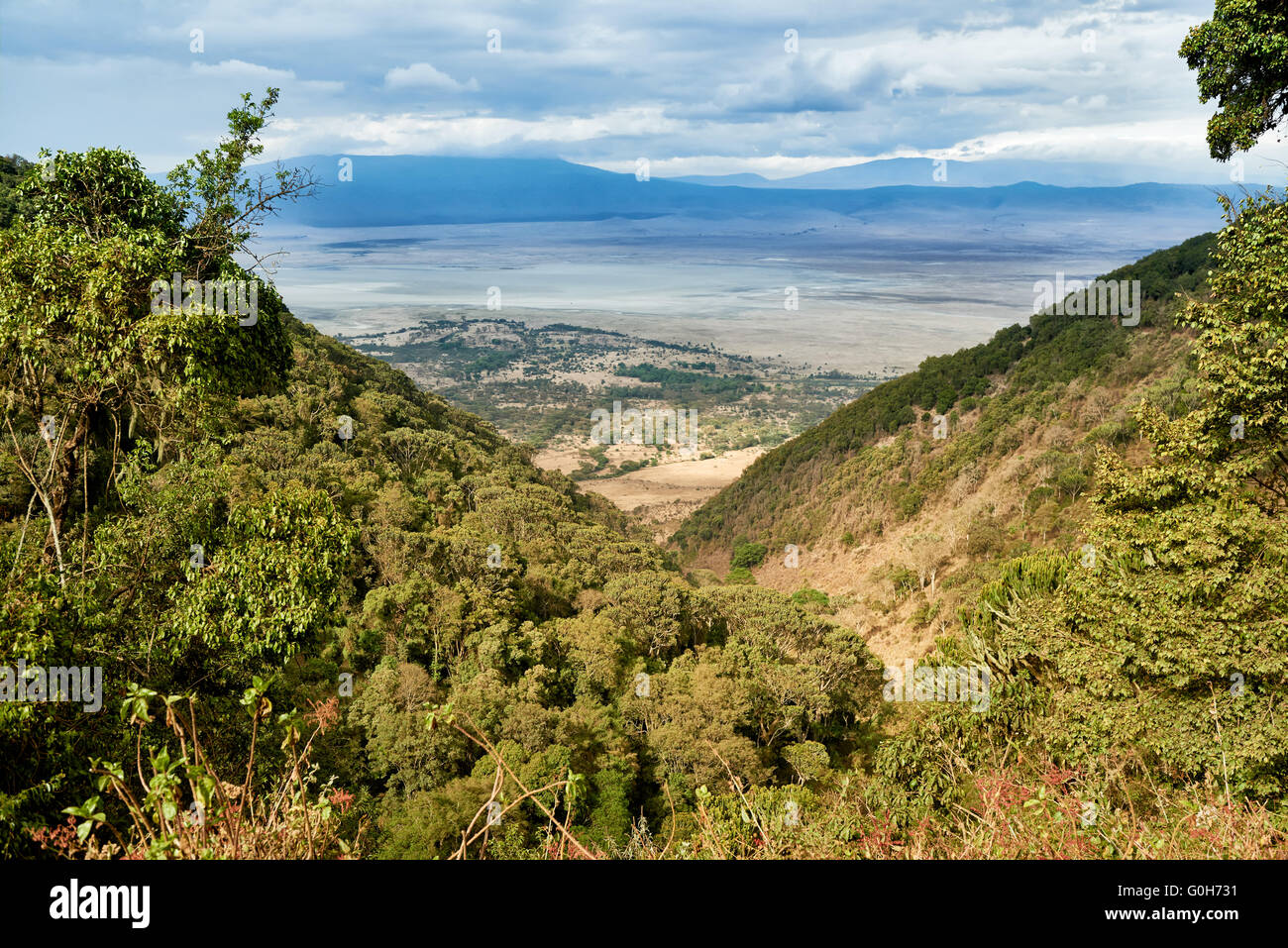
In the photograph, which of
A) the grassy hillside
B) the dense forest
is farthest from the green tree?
the grassy hillside

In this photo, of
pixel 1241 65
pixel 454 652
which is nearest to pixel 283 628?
pixel 1241 65

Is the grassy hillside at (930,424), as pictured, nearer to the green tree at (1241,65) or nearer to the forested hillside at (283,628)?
the forested hillside at (283,628)

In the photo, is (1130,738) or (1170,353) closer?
(1130,738)

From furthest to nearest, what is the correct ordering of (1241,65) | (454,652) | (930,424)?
(930,424) < (454,652) < (1241,65)

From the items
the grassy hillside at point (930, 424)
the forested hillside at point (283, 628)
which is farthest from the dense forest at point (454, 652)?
the grassy hillside at point (930, 424)

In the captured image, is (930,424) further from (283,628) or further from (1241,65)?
(283,628)

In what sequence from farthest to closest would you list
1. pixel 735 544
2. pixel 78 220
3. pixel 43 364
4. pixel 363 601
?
pixel 735 544, pixel 363 601, pixel 78 220, pixel 43 364

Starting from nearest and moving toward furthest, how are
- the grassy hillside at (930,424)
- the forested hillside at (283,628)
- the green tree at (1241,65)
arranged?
the forested hillside at (283,628)
the green tree at (1241,65)
the grassy hillside at (930,424)
